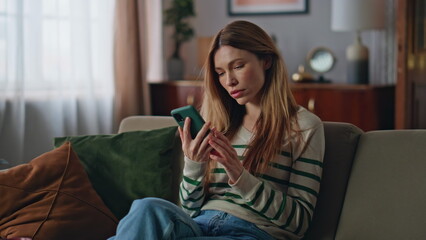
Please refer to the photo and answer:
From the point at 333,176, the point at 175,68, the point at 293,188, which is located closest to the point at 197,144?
the point at 293,188

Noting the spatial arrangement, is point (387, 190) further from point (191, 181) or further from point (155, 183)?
point (155, 183)

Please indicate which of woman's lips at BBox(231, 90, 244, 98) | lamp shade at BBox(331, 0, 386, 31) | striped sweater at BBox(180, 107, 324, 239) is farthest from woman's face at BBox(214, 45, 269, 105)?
lamp shade at BBox(331, 0, 386, 31)

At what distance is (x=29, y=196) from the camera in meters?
2.01

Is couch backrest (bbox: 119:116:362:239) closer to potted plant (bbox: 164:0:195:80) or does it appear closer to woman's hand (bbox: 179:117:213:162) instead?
woman's hand (bbox: 179:117:213:162)

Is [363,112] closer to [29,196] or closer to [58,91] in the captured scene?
[58,91]

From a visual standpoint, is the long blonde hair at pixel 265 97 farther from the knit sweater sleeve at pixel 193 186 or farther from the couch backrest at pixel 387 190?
the couch backrest at pixel 387 190

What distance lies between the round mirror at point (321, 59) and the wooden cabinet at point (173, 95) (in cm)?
77

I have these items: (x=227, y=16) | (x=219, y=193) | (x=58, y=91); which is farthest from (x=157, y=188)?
(x=227, y=16)

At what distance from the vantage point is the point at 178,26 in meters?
4.63

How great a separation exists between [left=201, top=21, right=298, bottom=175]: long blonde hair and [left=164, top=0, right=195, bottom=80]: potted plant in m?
2.72

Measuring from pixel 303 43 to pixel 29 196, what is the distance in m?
2.83

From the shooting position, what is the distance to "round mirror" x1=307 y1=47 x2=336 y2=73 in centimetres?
418

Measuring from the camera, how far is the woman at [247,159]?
1.65 metres

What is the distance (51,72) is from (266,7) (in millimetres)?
1634
